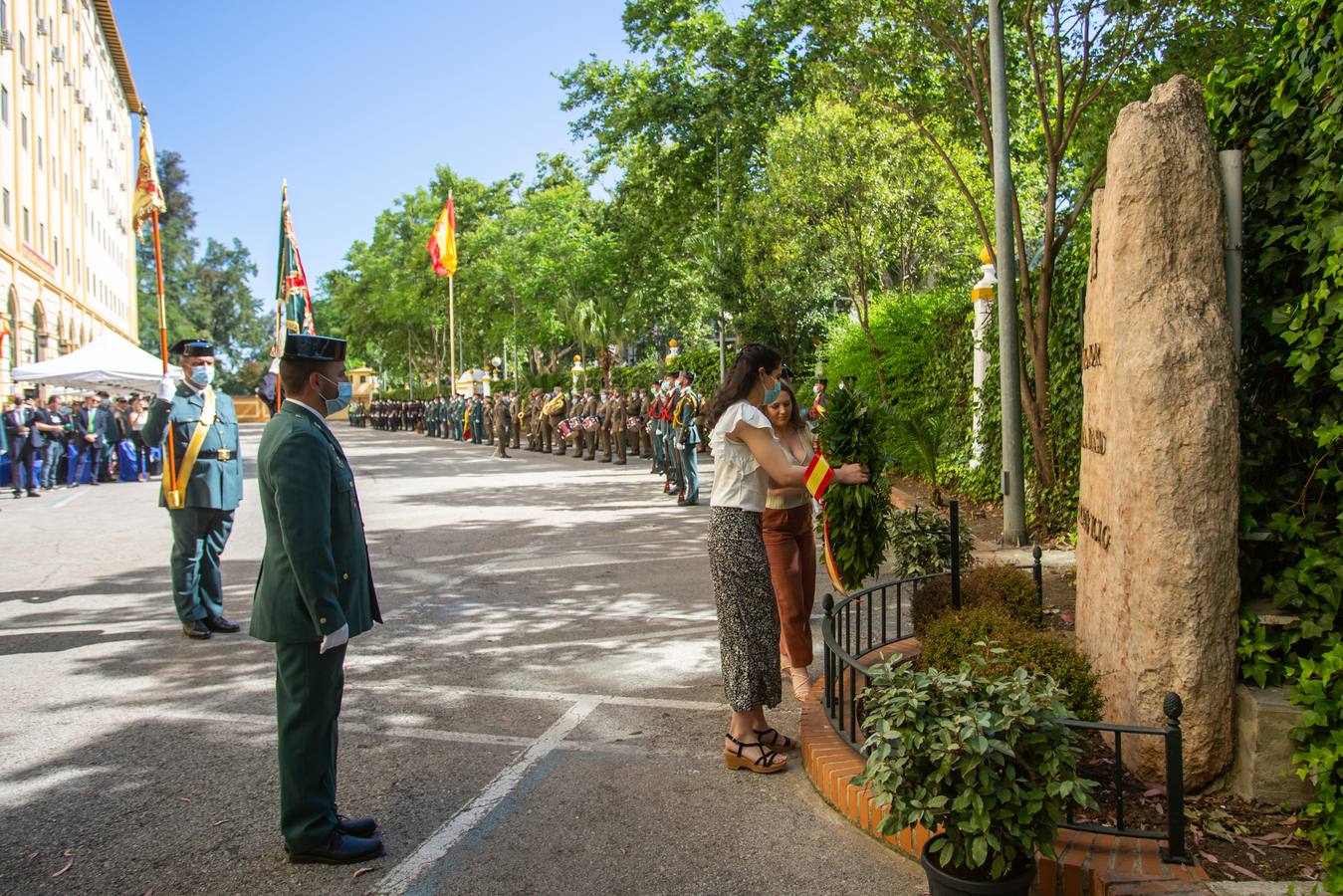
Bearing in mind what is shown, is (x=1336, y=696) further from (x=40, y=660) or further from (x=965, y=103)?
(x=965, y=103)

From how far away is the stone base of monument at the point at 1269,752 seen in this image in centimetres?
361

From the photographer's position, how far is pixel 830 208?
69.5ft

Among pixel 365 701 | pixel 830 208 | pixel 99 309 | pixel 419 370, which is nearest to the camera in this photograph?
pixel 365 701

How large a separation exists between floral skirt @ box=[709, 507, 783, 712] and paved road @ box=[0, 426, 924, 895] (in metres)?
0.40

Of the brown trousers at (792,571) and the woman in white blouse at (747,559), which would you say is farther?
the brown trousers at (792,571)

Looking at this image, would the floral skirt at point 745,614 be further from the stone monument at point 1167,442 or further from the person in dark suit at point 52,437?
the person in dark suit at point 52,437

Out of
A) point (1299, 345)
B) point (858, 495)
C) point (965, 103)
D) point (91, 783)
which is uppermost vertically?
point (965, 103)

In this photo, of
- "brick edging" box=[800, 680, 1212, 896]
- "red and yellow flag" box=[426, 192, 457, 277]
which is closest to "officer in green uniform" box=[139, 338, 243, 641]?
"brick edging" box=[800, 680, 1212, 896]

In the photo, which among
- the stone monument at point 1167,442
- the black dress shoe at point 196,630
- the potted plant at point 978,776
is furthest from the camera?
the black dress shoe at point 196,630

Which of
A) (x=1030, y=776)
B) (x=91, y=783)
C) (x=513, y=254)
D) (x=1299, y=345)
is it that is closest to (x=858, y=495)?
(x=1299, y=345)

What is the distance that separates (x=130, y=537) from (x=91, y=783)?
9.02m

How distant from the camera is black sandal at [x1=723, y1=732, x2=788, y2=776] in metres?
4.49

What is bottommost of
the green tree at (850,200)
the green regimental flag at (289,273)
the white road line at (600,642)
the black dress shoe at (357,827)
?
the black dress shoe at (357,827)

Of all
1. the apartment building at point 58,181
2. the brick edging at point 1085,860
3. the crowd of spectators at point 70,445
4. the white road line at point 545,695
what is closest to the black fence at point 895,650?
the brick edging at point 1085,860
